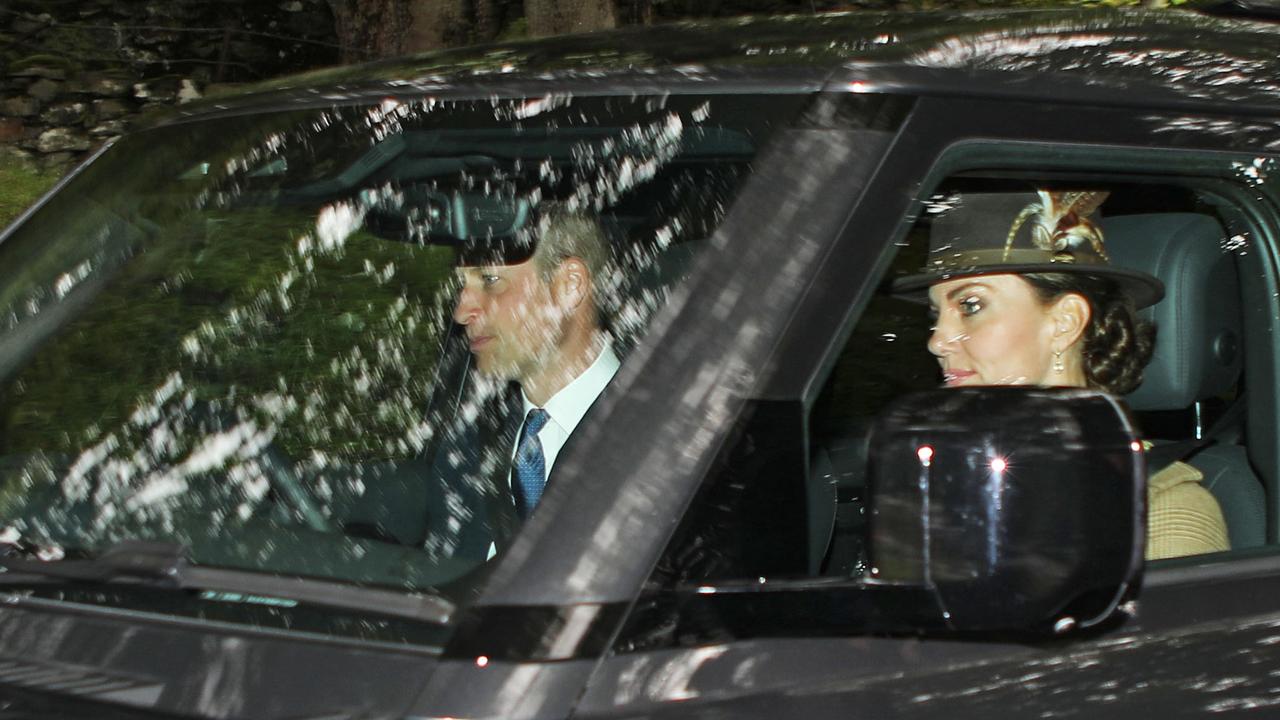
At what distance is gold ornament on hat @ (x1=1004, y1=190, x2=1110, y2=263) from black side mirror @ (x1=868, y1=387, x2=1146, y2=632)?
70 centimetres

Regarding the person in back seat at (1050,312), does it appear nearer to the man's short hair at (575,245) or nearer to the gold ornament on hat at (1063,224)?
the gold ornament on hat at (1063,224)

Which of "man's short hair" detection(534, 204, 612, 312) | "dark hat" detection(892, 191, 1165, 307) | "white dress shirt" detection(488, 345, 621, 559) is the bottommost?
"white dress shirt" detection(488, 345, 621, 559)

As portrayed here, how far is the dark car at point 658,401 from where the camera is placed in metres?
1.59

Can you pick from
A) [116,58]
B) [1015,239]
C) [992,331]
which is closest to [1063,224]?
[1015,239]

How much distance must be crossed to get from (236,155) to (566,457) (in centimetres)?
96

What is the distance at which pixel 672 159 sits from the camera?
192cm

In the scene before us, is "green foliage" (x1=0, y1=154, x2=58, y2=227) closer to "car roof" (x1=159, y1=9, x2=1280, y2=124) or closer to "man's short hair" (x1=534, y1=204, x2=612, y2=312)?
"car roof" (x1=159, y1=9, x2=1280, y2=124)

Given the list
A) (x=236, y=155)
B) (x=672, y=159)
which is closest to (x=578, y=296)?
Answer: (x=672, y=159)

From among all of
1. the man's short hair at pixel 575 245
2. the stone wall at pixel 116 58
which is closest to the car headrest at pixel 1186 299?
the man's short hair at pixel 575 245

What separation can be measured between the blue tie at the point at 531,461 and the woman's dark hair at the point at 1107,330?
0.85 meters

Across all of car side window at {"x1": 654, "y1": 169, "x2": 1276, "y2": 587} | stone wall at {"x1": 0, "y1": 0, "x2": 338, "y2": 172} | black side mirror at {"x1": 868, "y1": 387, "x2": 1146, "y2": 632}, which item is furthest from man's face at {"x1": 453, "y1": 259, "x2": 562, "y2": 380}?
stone wall at {"x1": 0, "y1": 0, "x2": 338, "y2": 172}

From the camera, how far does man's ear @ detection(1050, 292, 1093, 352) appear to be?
2.50m

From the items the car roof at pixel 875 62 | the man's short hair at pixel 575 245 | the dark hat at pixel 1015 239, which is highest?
the car roof at pixel 875 62

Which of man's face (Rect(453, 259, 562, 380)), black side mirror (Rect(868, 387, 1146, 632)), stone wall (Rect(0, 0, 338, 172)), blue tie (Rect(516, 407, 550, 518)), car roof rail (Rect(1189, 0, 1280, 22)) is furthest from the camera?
stone wall (Rect(0, 0, 338, 172))
